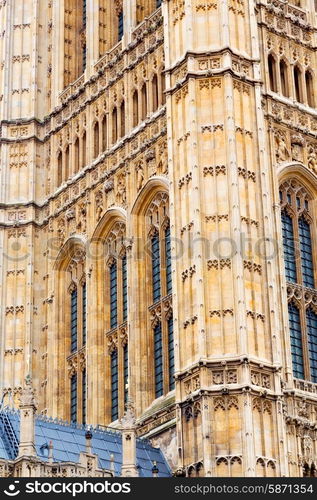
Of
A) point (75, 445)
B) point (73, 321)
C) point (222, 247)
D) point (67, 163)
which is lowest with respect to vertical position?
point (75, 445)

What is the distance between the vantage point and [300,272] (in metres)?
47.1

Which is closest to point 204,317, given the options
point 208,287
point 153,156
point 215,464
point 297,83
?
point 208,287

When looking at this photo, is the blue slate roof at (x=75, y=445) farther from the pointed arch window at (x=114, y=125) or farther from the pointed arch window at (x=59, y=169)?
the pointed arch window at (x=59, y=169)

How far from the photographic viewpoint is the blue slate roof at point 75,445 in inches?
1634

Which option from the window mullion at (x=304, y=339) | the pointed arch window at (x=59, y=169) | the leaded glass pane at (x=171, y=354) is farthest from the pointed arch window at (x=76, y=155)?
the window mullion at (x=304, y=339)

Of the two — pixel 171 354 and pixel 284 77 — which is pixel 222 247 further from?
pixel 284 77

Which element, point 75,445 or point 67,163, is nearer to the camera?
point 75,445

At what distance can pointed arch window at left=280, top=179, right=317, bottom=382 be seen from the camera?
4541 centimetres

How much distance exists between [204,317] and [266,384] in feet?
8.58

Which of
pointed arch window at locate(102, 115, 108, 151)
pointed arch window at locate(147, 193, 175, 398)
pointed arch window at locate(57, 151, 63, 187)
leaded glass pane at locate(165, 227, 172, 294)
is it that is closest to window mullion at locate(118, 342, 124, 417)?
pointed arch window at locate(147, 193, 175, 398)

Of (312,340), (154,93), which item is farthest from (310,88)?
(312,340)

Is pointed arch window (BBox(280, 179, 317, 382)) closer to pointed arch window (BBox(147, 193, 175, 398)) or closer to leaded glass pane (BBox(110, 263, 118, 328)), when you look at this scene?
pointed arch window (BBox(147, 193, 175, 398))

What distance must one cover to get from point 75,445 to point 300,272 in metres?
9.59

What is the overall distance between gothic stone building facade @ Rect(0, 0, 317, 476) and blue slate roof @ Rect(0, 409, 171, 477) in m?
0.74
